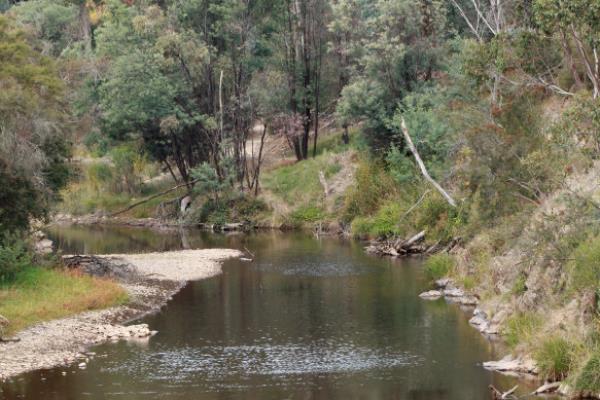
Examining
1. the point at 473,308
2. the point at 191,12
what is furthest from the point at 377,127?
the point at 473,308

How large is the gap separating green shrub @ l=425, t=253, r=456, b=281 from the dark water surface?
62 cm

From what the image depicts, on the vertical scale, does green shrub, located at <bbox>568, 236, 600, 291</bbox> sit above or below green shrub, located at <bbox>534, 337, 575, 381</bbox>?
above

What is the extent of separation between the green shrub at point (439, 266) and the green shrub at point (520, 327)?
39.4 feet

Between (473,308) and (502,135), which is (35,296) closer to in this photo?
(473,308)

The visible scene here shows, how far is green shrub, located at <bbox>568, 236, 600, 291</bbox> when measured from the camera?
97.7 ft

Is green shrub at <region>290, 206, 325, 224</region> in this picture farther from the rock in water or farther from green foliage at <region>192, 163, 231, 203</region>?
the rock in water

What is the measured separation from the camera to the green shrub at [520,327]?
32.3m

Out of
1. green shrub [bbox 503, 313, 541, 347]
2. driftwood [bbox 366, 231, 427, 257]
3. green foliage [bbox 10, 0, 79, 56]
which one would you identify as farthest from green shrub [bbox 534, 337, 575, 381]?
green foliage [bbox 10, 0, 79, 56]

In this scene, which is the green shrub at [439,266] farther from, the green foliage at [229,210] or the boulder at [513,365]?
the green foliage at [229,210]

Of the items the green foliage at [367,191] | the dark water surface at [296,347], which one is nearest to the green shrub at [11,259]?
the dark water surface at [296,347]

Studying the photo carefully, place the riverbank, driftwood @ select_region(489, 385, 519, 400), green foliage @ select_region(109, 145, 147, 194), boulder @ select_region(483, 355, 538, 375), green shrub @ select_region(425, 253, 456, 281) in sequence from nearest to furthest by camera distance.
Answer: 1. driftwood @ select_region(489, 385, 519, 400)
2. boulder @ select_region(483, 355, 538, 375)
3. the riverbank
4. green shrub @ select_region(425, 253, 456, 281)
5. green foliage @ select_region(109, 145, 147, 194)

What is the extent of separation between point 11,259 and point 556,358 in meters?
22.4

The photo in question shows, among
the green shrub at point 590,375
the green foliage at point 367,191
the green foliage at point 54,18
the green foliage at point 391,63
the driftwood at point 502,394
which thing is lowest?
the driftwood at point 502,394

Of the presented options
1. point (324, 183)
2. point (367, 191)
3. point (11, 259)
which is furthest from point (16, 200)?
point (324, 183)
